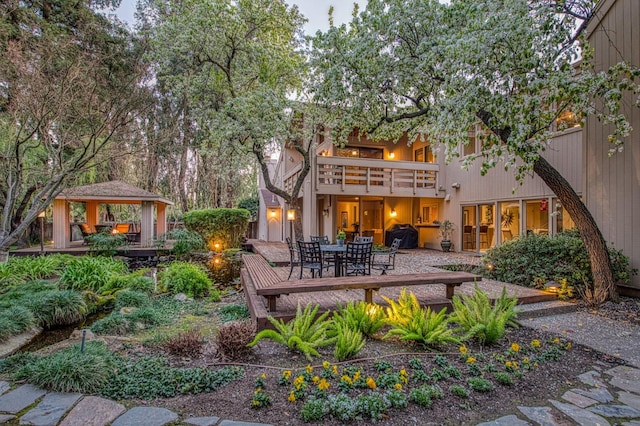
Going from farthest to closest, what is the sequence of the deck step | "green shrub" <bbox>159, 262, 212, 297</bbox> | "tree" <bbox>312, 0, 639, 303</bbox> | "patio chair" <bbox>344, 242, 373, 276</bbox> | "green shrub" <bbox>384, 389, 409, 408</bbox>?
"green shrub" <bbox>159, 262, 212, 297</bbox> → "patio chair" <bbox>344, 242, 373, 276</bbox> → the deck step → "tree" <bbox>312, 0, 639, 303</bbox> → "green shrub" <bbox>384, 389, 409, 408</bbox>

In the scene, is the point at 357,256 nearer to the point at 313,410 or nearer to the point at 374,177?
the point at 313,410

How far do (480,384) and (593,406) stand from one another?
33.6 inches

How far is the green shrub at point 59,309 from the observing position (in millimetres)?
4938

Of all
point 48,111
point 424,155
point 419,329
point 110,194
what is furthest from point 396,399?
point 110,194

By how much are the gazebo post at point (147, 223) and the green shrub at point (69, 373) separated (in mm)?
12166

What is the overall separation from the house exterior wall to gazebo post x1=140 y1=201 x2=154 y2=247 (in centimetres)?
1505

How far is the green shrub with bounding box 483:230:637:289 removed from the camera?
19.6ft

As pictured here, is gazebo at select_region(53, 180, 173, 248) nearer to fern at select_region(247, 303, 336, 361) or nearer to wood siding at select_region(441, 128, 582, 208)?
fern at select_region(247, 303, 336, 361)

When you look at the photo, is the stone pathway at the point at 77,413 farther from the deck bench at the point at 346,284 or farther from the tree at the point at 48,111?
the tree at the point at 48,111

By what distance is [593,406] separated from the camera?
268cm

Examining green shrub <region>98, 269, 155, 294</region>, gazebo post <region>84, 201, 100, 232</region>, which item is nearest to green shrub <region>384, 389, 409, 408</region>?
green shrub <region>98, 269, 155, 294</region>

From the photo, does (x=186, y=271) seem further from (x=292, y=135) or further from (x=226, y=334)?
(x=292, y=135)

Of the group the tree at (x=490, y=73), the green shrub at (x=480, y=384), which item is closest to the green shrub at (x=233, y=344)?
the green shrub at (x=480, y=384)

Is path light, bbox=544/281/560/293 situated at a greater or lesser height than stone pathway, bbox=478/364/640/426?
greater
